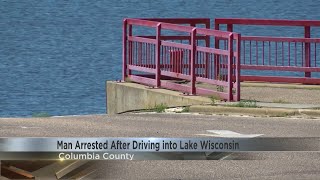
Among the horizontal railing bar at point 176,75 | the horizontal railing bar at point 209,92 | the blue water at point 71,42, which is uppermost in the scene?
the horizontal railing bar at point 176,75

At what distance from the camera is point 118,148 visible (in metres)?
18.8

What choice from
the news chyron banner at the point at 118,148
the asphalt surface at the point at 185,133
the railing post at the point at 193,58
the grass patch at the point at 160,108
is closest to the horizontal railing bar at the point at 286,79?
the railing post at the point at 193,58

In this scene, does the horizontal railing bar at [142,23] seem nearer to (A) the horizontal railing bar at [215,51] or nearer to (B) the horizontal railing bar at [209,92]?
(A) the horizontal railing bar at [215,51]

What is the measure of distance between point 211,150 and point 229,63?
10.1m

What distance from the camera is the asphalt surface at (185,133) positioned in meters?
20.3

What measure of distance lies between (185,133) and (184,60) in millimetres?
8452

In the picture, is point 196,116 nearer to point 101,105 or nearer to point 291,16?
point 101,105

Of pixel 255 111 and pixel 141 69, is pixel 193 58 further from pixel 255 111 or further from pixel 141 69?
pixel 255 111

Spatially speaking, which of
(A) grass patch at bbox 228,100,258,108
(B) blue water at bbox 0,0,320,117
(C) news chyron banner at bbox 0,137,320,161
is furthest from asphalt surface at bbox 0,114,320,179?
(B) blue water at bbox 0,0,320,117

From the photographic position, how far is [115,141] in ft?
63.3

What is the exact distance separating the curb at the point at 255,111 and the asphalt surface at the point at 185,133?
0.51 metres

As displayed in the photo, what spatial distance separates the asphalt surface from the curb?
0.51m

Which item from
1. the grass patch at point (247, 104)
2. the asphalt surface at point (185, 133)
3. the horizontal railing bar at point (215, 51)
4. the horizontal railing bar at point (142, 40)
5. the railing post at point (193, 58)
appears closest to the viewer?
the asphalt surface at point (185, 133)

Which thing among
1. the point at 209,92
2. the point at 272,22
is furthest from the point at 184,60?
the point at 209,92
